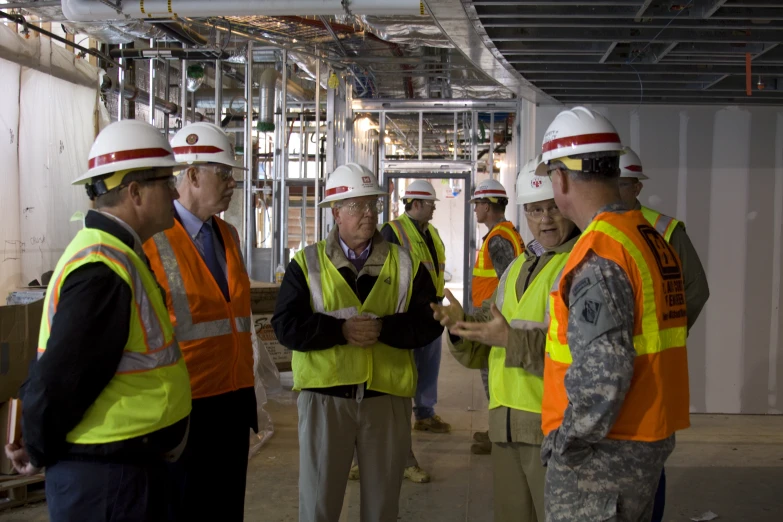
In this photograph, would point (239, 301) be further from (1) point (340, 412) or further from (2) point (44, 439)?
(2) point (44, 439)

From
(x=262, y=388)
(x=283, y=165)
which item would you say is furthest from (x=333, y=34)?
(x=262, y=388)

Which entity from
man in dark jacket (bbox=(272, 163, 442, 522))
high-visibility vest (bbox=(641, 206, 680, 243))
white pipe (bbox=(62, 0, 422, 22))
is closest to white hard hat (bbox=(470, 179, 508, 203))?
white pipe (bbox=(62, 0, 422, 22))

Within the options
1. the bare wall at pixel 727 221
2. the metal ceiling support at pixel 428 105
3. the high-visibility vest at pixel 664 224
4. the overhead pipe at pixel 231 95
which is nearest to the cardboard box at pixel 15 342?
the high-visibility vest at pixel 664 224

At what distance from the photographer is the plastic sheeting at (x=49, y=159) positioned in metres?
7.20

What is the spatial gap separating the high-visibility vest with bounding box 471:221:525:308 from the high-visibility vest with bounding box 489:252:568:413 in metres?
2.57

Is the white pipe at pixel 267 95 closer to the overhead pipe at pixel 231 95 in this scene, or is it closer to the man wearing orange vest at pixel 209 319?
the overhead pipe at pixel 231 95

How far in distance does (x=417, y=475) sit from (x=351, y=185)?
241 centimetres

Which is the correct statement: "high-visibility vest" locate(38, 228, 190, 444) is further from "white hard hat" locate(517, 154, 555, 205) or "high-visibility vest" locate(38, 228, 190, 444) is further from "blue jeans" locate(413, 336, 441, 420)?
"blue jeans" locate(413, 336, 441, 420)

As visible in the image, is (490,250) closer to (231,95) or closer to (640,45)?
(640,45)

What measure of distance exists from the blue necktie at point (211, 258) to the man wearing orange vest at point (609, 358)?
1.50m

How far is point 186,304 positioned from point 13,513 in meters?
2.42

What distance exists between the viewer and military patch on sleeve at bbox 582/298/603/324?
186 centimetres

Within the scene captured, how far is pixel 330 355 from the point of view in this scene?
3.23 metres

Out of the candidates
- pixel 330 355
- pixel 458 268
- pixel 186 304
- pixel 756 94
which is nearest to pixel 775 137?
pixel 756 94
